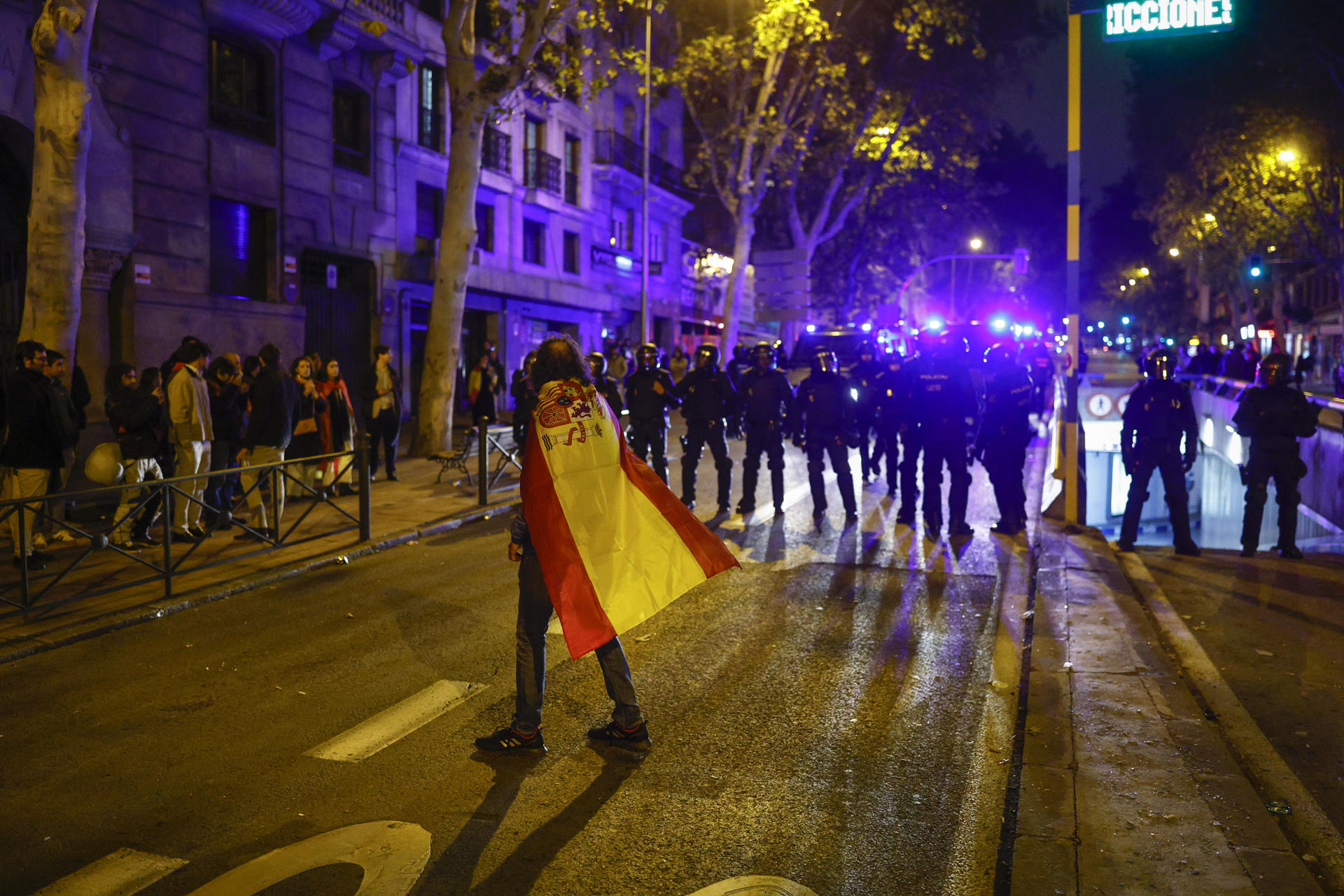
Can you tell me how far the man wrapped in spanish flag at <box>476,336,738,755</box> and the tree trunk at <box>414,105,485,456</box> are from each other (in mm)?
11833

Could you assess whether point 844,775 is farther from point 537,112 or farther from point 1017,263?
point 1017,263

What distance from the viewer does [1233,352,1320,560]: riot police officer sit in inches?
361

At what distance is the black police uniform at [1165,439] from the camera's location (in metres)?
9.45

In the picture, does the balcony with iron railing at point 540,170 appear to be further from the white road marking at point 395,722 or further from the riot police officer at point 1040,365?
the white road marking at point 395,722

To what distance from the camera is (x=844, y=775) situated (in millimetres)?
4527

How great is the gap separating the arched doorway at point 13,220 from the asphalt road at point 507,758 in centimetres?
920

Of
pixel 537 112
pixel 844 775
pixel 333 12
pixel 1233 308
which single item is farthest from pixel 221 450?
pixel 1233 308

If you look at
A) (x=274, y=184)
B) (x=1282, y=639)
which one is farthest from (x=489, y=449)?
(x=1282, y=639)

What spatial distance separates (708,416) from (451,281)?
19.8ft

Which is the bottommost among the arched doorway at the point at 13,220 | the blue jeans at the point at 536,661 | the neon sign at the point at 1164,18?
the blue jeans at the point at 536,661

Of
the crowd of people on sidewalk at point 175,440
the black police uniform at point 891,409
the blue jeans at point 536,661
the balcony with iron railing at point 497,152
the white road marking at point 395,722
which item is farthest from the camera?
the balcony with iron railing at point 497,152

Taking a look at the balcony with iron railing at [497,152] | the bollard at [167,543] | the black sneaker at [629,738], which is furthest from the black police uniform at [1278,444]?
the balcony with iron railing at [497,152]

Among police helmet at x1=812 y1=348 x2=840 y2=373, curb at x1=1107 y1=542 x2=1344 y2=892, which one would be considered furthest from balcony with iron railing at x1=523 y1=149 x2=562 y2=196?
curb at x1=1107 y1=542 x2=1344 y2=892

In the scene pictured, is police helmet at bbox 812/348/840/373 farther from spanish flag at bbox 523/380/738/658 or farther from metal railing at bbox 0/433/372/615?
spanish flag at bbox 523/380/738/658
